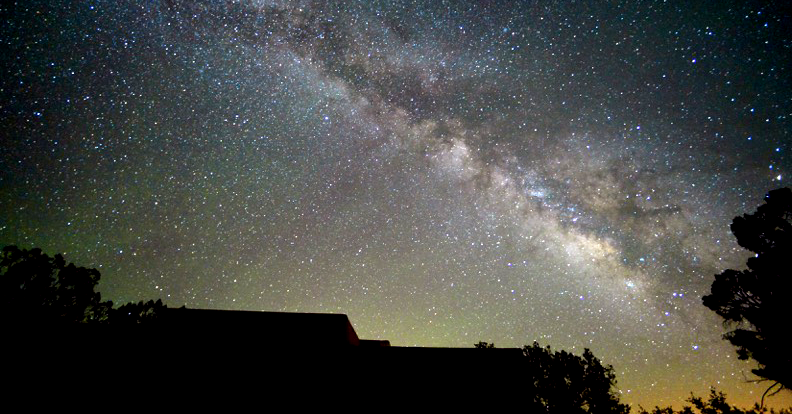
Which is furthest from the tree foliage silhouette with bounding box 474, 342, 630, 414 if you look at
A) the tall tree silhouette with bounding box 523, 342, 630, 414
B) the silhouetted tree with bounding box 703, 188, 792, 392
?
the silhouetted tree with bounding box 703, 188, 792, 392

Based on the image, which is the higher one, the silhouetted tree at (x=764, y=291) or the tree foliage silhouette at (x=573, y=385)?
the silhouetted tree at (x=764, y=291)

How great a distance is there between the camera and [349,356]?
562 inches

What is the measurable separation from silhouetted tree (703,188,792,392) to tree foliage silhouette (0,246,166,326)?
106 feet

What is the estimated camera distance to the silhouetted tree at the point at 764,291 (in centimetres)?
1688

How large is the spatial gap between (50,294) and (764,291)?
39.0 m

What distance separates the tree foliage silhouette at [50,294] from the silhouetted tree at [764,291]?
32194 millimetres

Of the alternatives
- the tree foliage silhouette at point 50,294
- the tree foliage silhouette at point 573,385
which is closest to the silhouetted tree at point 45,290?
the tree foliage silhouette at point 50,294

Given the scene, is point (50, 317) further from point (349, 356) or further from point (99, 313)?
point (349, 356)

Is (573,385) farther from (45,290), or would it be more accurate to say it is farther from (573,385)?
(45,290)

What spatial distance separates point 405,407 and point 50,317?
2222 centimetres

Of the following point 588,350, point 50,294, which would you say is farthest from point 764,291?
point 50,294

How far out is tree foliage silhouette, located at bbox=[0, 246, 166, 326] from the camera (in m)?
21.5

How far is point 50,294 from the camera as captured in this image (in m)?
22.8

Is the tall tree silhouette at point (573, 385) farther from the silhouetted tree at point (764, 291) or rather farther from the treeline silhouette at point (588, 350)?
the silhouetted tree at point (764, 291)
